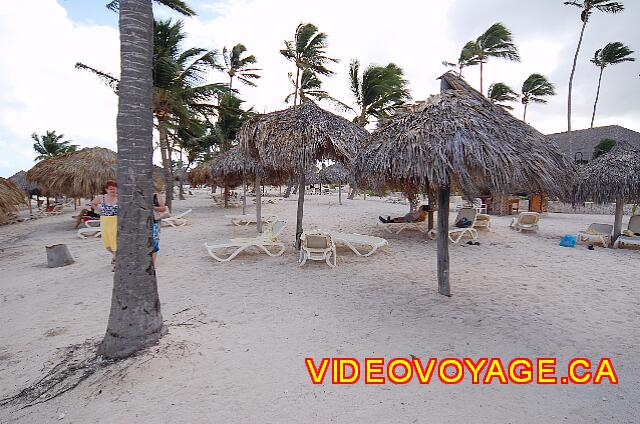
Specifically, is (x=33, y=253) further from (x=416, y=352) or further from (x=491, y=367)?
(x=491, y=367)

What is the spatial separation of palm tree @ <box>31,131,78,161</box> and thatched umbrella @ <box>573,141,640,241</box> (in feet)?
181

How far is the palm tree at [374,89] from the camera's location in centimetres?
2044

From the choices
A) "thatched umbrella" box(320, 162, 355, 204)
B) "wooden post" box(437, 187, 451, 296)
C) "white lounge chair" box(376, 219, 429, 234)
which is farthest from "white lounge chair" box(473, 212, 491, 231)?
"thatched umbrella" box(320, 162, 355, 204)

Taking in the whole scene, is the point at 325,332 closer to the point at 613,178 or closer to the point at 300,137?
the point at 300,137

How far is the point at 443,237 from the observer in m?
4.69

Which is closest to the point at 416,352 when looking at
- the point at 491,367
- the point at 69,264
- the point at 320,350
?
the point at 491,367

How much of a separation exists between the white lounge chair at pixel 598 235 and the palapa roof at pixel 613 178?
0.83 meters

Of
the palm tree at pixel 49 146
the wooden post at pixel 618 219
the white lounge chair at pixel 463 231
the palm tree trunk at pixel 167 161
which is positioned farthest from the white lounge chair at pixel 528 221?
the palm tree at pixel 49 146

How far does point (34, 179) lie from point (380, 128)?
17.4m

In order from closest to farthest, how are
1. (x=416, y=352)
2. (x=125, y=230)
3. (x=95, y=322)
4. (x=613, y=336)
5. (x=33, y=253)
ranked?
(x=125, y=230) → (x=416, y=352) → (x=613, y=336) → (x=95, y=322) → (x=33, y=253)

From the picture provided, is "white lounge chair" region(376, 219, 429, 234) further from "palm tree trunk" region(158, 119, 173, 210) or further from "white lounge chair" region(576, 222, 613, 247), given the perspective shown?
"palm tree trunk" region(158, 119, 173, 210)

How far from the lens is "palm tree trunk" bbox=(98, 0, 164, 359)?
282 centimetres

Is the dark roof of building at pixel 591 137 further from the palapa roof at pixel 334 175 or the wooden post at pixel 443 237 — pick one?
the wooden post at pixel 443 237

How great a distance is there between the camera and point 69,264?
677 centimetres
